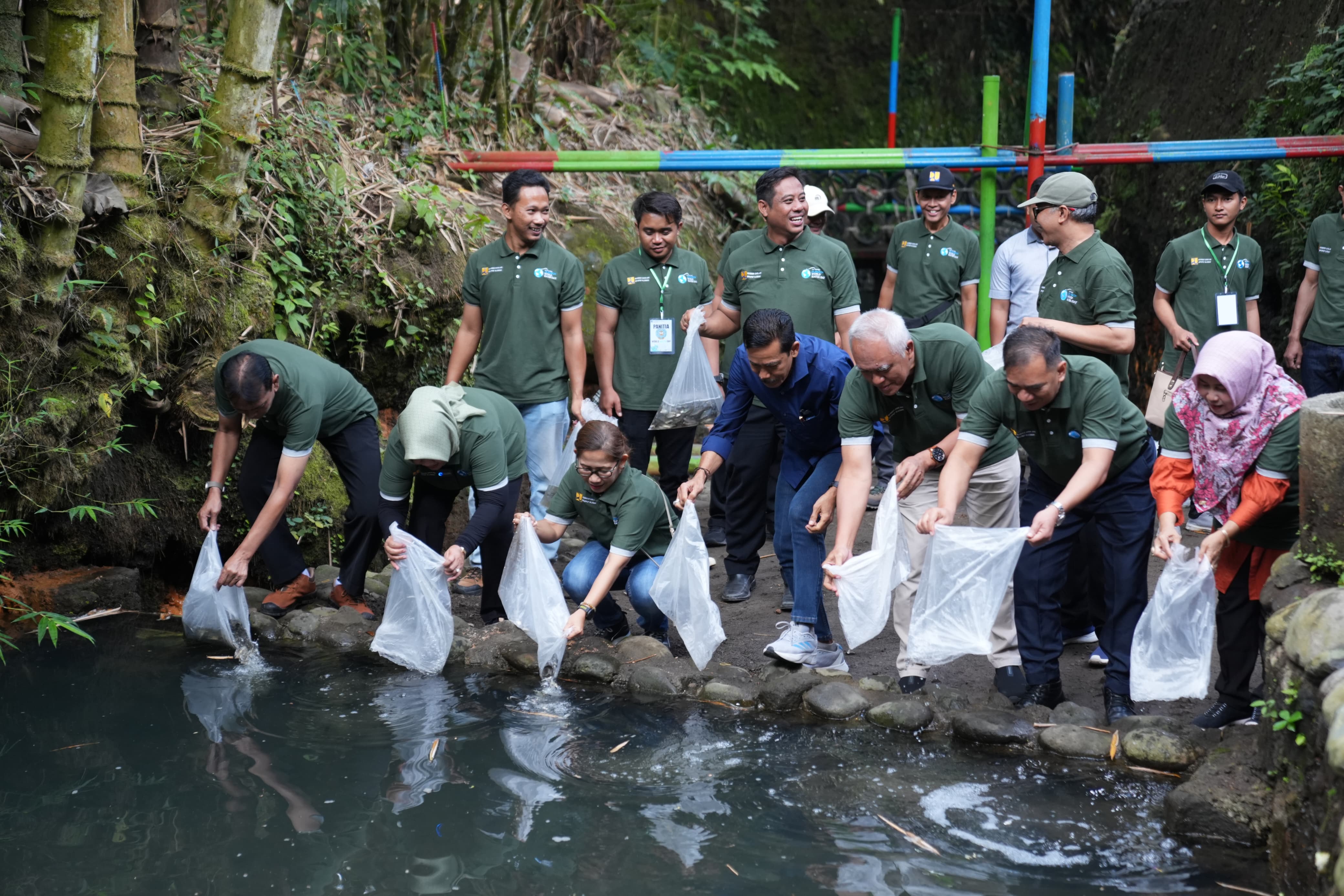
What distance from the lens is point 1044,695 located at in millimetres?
4246

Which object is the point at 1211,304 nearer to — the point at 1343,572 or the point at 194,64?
the point at 1343,572

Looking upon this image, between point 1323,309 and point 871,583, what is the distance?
359 cm

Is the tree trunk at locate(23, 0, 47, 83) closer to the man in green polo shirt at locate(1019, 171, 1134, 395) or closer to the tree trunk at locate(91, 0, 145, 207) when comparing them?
the tree trunk at locate(91, 0, 145, 207)

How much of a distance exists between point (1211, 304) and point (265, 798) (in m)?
5.06

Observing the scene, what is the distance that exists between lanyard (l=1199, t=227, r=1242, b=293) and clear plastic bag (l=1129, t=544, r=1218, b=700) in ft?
9.35

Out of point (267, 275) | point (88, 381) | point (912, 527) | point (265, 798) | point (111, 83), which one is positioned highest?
point (111, 83)

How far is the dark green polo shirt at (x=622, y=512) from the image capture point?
4.77 meters

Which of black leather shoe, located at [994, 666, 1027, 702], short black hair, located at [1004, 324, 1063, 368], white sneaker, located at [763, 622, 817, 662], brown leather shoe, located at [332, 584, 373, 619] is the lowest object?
brown leather shoe, located at [332, 584, 373, 619]

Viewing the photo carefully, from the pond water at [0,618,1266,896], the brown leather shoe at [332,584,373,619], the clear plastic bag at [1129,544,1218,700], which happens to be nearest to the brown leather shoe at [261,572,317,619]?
the brown leather shoe at [332,584,373,619]

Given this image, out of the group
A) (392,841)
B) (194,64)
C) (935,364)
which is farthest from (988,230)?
(392,841)

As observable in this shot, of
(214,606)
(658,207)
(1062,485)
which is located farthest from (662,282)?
(214,606)

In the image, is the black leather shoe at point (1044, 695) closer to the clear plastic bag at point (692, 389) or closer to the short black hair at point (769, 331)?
the short black hair at point (769, 331)

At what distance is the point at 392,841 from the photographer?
3.42m

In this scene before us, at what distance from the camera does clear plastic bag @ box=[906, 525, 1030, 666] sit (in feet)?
13.2
